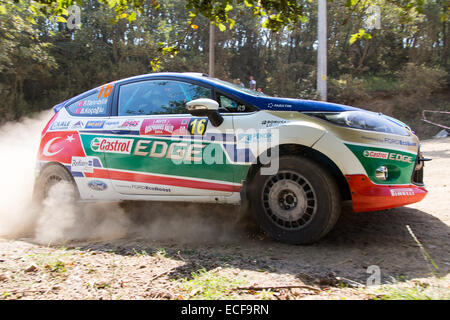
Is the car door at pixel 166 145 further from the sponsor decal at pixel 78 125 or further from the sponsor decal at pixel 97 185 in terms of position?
the sponsor decal at pixel 78 125

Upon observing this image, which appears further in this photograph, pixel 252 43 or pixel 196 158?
pixel 252 43

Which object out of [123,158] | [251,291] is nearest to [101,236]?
[123,158]

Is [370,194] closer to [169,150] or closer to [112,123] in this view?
[169,150]

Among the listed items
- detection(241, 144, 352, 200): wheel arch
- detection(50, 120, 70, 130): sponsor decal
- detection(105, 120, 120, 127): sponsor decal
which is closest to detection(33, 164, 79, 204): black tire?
detection(50, 120, 70, 130): sponsor decal

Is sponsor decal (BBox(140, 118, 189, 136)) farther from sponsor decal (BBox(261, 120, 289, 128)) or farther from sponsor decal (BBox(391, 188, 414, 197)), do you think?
sponsor decal (BBox(391, 188, 414, 197))

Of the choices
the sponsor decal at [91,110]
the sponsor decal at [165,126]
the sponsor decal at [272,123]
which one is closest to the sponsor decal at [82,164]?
the sponsor decal at [91,110]

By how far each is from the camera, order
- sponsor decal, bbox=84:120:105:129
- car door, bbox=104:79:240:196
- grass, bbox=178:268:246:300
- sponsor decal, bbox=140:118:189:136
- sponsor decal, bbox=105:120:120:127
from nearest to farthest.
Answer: grass, bbox=178:268:246:300
car door, bbox=104:79:240:196
sponsor decal, bbox=140:118:189:136
sponsor decal, bbox=105:120:120:127
sponsor decal, bbox=84:120:105:129

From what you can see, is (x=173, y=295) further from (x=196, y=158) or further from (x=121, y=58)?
(x=121, y=58)

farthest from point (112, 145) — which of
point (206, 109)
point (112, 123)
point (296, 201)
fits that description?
point (296, 201)

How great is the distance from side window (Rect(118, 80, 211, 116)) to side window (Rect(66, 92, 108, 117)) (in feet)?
0.83

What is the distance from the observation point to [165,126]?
145 inches

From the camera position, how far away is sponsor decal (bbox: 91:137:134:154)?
3.84m
